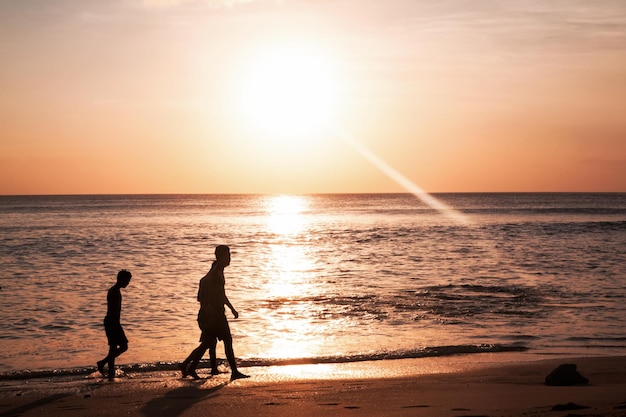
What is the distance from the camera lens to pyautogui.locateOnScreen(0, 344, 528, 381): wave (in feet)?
37.4

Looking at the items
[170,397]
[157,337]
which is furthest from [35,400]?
[157,337]

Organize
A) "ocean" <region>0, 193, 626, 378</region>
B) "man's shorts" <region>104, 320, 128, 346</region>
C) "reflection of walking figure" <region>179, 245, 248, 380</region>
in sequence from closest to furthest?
"reflection of walking figure" <region>179, 245, 248, 380</region> → "man's shorts" <region>104, 320, 128, 346</region> → "ocean" <region>0, 193, 626, 378</region>

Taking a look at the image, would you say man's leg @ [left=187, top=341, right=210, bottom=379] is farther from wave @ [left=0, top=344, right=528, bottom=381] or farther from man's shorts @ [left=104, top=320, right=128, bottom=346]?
wave @ [left=0, top=344, right=528, bottom=381]

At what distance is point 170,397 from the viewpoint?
30.2 ft

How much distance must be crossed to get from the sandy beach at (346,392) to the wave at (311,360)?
1.17 feet

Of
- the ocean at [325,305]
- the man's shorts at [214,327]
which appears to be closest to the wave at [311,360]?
the ocean at [325,305]

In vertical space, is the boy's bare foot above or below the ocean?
above

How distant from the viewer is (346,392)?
932 centimetres

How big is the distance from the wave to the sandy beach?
0.36 meters

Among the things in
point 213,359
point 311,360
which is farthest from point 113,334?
point 311,360

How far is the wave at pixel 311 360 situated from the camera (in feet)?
37.4

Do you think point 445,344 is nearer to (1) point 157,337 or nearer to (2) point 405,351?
(2) point 405,351

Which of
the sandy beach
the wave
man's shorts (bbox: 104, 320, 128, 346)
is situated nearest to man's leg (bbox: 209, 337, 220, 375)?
the sandy beach

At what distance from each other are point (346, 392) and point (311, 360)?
287cm
